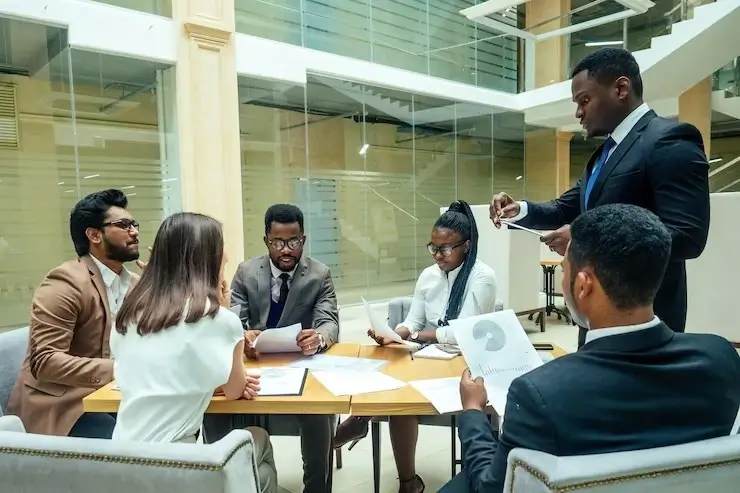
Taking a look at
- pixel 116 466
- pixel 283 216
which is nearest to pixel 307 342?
pixel 283 216

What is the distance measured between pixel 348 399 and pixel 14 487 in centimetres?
79

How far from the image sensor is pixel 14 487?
0.95 meters

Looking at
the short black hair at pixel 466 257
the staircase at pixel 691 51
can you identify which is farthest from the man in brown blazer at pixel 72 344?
the staircase at pixel 691 51

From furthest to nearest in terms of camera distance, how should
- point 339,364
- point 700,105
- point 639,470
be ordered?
point 700,105 → point 339,364 → point 639,470

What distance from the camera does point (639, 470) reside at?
785 millimetres

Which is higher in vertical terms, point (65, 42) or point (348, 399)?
point (65, 42)

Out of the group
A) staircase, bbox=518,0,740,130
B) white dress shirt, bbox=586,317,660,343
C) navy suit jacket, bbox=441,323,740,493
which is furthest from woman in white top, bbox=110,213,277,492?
staircase, bbox=518,0,740,130

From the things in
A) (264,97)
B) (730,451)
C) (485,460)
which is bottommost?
(485,460)

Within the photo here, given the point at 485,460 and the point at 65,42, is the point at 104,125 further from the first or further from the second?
the point at 485,460

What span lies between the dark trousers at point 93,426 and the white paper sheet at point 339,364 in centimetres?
69

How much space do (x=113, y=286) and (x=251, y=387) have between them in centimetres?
90

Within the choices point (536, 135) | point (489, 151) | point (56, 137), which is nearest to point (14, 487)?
point (56, 137)

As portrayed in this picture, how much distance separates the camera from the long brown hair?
1.40m

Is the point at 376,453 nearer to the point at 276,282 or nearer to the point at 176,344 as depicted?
the point at 276,282
